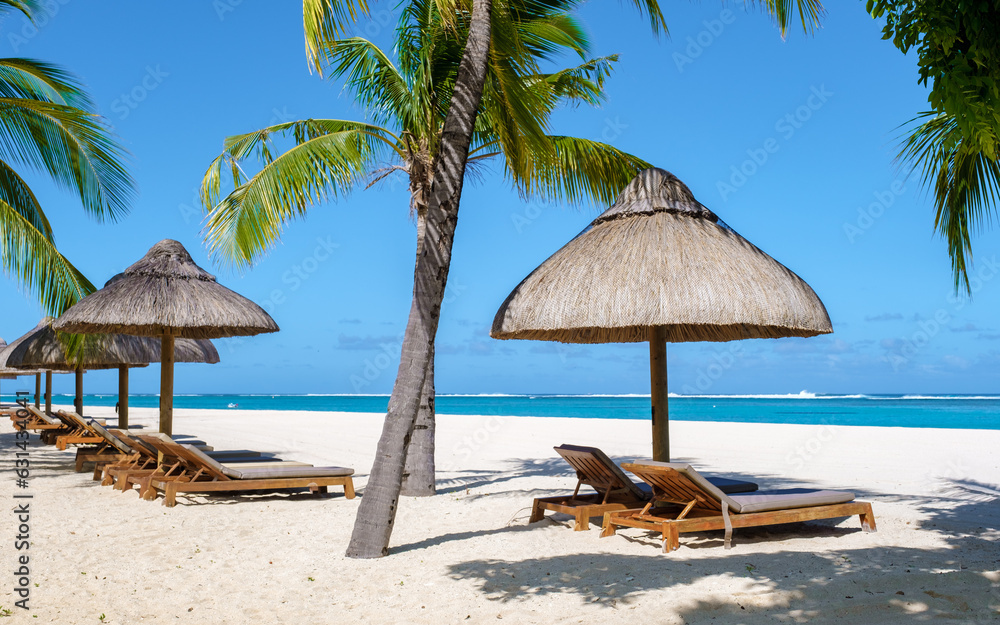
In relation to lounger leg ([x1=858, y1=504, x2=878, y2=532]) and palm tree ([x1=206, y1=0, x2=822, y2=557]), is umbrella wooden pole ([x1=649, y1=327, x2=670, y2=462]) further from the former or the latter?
palm tree ([x1=206, y1=0, x2=822, y2=557])

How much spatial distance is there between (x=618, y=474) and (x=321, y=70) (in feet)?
11.7

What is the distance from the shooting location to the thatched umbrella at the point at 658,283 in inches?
217

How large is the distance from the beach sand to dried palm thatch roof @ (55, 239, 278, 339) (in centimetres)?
180

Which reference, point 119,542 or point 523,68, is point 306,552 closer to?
point 119,542

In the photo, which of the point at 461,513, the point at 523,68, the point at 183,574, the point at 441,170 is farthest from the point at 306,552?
the point at 523,68

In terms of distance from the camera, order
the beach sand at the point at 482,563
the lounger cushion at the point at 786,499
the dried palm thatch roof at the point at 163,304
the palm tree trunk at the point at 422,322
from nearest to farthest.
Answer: the beach sand at the point at 482,563, the palm tree trunk at the point at 422,322, the lounger cushion at the point at 786,499, the dried palm thatch roof at the point at 163,304

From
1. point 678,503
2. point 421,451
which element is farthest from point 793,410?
point 678,503

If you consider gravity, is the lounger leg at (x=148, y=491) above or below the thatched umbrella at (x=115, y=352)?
below

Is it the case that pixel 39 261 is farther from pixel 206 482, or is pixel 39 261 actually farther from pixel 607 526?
pixel 607 526

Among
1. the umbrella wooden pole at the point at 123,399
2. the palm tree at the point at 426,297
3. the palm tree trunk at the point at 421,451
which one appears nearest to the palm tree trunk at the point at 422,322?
the palm tree at the point at 426,297

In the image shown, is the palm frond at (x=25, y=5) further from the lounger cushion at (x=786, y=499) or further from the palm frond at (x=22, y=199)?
the lounger cushion at (x=786, y=499)

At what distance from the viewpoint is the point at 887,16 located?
10.5ft

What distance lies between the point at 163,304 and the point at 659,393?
5541 millimetres

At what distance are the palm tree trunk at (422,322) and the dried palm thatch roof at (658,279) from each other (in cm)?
101
